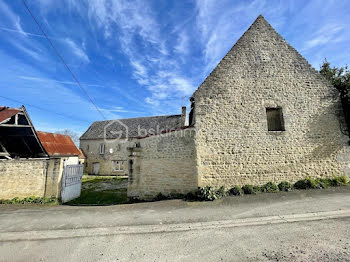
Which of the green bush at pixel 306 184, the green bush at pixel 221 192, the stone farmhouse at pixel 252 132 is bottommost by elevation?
the green bush at pixel 221 192

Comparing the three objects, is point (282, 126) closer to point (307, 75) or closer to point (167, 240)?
point (307, 75)

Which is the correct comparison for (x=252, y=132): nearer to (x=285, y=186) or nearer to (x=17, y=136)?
(x=285, y=186)

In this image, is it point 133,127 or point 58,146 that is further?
point 133,127

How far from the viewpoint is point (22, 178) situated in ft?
20.8

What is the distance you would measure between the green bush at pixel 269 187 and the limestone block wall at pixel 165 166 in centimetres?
286

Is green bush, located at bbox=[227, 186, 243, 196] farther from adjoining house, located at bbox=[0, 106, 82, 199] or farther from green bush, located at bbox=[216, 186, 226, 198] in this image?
adjoining house, located at bbox=[0, 106, 82, 199]

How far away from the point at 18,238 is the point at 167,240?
3.59 meters

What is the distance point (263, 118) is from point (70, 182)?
9545 millimetres

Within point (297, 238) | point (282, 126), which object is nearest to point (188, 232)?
point (297, 238)

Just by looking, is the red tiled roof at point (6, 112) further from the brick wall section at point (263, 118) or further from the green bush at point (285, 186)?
the green bush at point (285, 186)

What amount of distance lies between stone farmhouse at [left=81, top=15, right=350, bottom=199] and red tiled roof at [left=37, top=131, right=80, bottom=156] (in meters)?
9.43

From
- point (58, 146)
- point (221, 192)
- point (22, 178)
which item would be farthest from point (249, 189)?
point (58, 146)

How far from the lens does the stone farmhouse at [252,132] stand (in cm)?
652

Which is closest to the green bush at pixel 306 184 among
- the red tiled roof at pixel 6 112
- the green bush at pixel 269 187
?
the green bush at pixel 269 187
